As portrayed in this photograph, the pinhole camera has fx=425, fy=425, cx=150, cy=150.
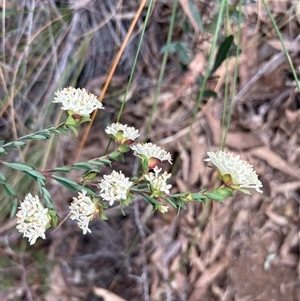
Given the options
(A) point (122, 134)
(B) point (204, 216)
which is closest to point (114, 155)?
(A) point (122, 134)

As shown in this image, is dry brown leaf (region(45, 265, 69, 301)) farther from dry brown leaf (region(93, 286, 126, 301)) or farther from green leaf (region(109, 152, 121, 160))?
green leaf (region(109, 152, 121, 160))

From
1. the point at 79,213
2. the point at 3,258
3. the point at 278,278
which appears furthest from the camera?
the point at 3,258

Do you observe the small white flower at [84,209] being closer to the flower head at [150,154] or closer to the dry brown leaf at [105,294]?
the flower head at [150,154]

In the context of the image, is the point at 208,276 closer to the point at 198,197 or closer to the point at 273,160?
the point at 273,160

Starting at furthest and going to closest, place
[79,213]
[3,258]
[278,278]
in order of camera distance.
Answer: [3,258] < [278,278] < [79,213]

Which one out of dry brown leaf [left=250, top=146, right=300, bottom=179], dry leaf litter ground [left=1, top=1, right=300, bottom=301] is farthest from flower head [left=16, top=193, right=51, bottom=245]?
dry brown leaf [left=250, top=146, right=300, bottom=179]

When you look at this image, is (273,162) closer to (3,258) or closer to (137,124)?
(137,124)

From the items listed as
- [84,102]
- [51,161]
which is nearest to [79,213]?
[84,102]
